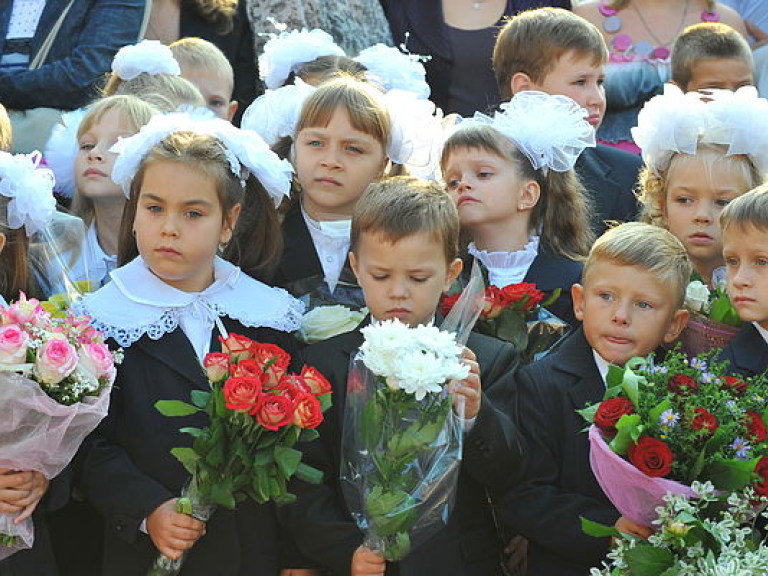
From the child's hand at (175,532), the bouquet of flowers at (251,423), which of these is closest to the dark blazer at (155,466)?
the child's hand at (175,532)

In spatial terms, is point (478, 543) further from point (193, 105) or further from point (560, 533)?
point (193, 105)

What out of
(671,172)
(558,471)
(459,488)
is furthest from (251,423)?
(671,172)

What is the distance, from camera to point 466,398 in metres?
3.96

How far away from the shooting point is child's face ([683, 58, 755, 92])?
5949mm

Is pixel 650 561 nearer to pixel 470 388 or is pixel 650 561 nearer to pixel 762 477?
pixel 762 477

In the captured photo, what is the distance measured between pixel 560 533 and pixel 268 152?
1639 mm

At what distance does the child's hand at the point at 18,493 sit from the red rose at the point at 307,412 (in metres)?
0.89

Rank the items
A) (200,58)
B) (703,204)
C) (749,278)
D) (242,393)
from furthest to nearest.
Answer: (200,58) < (703,204) < (749,278) < (242,393)

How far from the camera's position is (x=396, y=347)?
11.8 feet

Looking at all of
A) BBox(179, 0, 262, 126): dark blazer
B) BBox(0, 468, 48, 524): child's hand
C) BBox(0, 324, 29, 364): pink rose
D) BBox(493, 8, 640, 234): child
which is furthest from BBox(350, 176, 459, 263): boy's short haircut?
BBox(179, 0, 262, 126): dark blazer

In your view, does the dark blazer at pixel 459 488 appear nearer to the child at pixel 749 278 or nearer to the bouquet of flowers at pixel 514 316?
the bouquet of flowers at pixel 514 316

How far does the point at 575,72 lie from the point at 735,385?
7.97ft

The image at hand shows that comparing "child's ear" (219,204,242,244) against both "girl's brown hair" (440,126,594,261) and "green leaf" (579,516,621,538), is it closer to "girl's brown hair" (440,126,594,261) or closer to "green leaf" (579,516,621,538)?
"girl's brown hair" (440,126,594,261)

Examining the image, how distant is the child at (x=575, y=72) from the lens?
574cm
